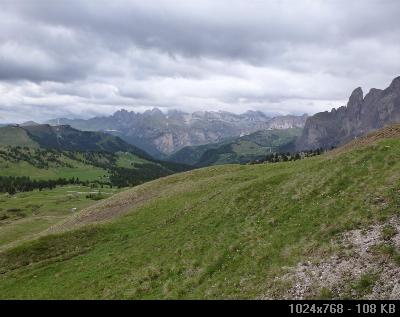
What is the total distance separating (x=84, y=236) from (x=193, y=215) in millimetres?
16278

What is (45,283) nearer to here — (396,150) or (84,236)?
(84,236)

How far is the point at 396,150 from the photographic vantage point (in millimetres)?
41250

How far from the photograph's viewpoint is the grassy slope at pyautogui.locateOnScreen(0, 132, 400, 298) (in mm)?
31500

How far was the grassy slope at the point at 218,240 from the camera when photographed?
31.5 metres

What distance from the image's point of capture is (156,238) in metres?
48.1

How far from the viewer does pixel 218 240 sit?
39.7 meters
